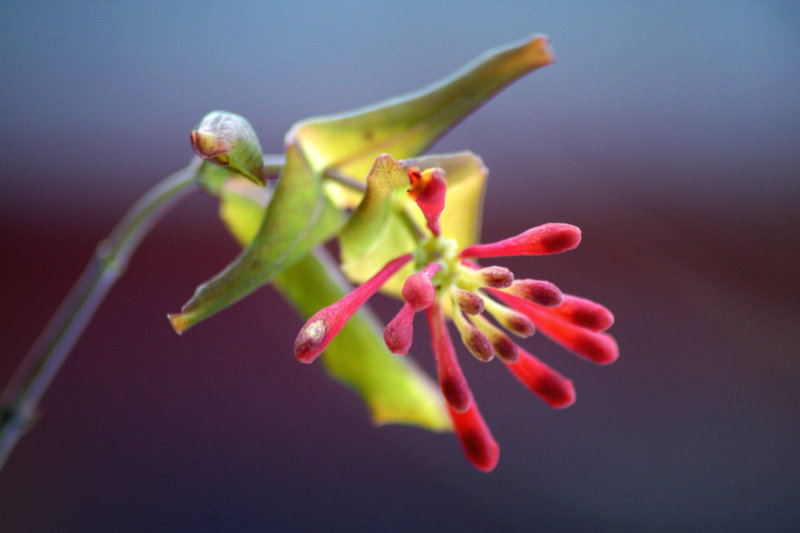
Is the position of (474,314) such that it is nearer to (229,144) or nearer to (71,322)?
(229,144)

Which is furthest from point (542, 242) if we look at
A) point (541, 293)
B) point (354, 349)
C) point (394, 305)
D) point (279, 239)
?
point (394, 305)

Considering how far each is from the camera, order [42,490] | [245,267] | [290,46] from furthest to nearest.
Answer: [290,46]
[42,490]
[245,267]

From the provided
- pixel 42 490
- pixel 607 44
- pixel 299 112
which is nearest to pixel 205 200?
pixel 299 112

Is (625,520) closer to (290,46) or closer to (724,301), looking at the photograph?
(724,301)

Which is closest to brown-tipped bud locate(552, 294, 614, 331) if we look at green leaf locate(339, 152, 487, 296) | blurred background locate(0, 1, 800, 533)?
green leaf locate(339, 152, 487, 296)

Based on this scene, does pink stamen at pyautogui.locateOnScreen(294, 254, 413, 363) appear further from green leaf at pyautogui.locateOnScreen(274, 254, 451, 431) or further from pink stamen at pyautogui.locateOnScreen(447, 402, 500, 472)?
green leaf at pyautogui.locateOnScreen(274, 254, 451, 431)

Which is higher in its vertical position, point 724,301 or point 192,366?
point 724,301

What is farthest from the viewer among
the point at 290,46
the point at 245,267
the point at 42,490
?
the point at 290,46
